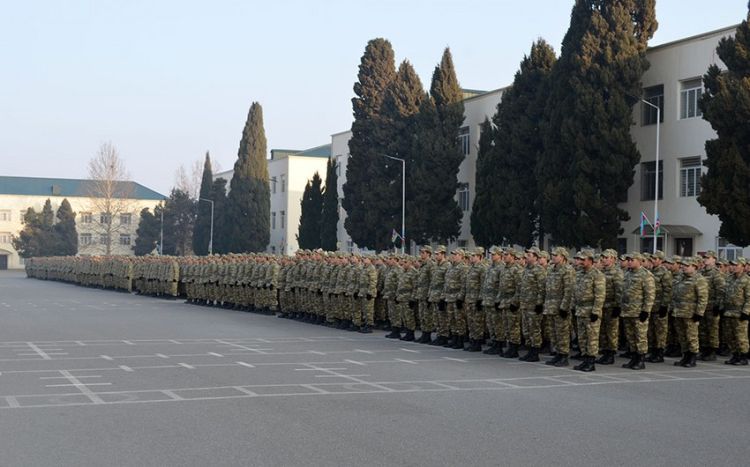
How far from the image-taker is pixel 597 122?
116 feet

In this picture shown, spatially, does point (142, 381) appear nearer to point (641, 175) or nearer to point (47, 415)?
point (47, 415)

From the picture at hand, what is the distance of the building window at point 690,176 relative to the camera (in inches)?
1390

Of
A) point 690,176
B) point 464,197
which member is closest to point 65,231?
point 464,197

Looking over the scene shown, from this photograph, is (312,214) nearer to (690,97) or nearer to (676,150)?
(676,150)

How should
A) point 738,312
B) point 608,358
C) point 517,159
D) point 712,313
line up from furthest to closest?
point 517,159
point 712,313
point 738,312
point 608,358

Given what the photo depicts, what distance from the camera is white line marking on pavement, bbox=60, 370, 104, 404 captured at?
36.9 feet

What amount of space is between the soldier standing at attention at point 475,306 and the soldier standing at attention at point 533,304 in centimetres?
149

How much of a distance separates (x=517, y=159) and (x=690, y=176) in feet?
24.4

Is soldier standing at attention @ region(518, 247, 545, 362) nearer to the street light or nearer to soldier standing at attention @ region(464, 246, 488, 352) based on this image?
soldier standing at attention @ region(464, 246, 488, 352)

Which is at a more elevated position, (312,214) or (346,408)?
(312,214)

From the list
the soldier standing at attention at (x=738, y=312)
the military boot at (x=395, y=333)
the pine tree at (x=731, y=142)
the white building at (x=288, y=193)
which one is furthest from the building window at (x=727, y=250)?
the white building at (x=288, y=193)

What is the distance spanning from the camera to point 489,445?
28.8ft

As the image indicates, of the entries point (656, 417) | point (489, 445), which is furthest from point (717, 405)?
point (489, 445)

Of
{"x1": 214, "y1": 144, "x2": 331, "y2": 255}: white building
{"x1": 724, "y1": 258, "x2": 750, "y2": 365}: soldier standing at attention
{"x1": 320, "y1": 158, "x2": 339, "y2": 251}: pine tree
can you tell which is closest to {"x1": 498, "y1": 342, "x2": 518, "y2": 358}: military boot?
{"x1": 724, "y1": 258, "x2": 750, "y2": 365}: soldier standing at attention
